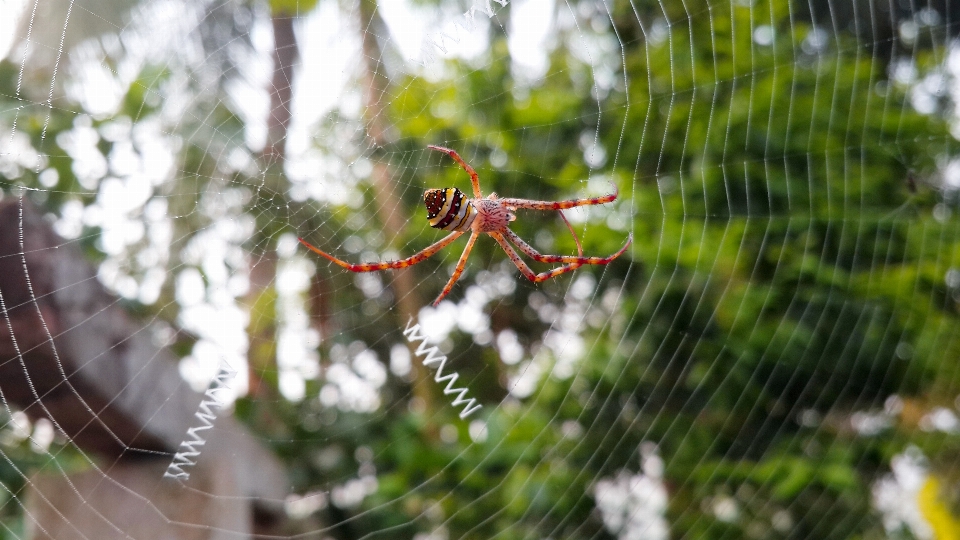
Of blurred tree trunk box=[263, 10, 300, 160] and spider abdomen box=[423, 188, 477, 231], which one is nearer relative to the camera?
spider abdomen box=[423, 188, 477, 231]

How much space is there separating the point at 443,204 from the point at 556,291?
1.50 meters

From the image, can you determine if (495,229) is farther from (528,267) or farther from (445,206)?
(445,206)

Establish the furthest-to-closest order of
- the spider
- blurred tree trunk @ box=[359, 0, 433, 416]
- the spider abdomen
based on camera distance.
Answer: blurred tree trunk @ box=[359, 0, 433, 416], the spider, the spider abdomen

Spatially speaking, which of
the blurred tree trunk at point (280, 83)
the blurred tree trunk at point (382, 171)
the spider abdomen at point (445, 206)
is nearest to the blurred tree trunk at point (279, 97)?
the blurred tree trunk at point (280, 83)

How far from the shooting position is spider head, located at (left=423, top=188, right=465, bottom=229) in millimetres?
2424

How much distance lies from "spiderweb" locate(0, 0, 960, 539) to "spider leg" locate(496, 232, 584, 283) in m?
0.45

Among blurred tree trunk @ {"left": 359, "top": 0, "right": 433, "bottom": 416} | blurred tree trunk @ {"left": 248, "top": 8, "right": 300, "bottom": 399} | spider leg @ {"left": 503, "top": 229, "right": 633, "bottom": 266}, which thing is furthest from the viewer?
blurred tree trunk @ {"left": 359, "top": 0, "right": 433, "bottom": 416}

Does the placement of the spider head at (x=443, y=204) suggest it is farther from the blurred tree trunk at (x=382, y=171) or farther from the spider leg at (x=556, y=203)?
the blurred tree trunk at (x=382, y=171)

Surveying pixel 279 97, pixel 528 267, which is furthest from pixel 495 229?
pixel 279 97

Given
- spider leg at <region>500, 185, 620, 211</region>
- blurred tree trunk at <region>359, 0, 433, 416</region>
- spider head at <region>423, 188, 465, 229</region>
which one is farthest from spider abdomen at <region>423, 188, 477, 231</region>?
blurred tree trunk at <region>359, 0, 433, 416</region>

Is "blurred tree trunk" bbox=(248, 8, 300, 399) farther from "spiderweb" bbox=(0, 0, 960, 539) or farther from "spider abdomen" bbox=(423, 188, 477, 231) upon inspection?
"spider abdomen" bbox=(423, 188, 477, 231)

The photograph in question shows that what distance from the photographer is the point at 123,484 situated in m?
2.69

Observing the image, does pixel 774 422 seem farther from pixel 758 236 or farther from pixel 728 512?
pixel 758 236

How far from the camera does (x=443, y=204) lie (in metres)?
2.42
